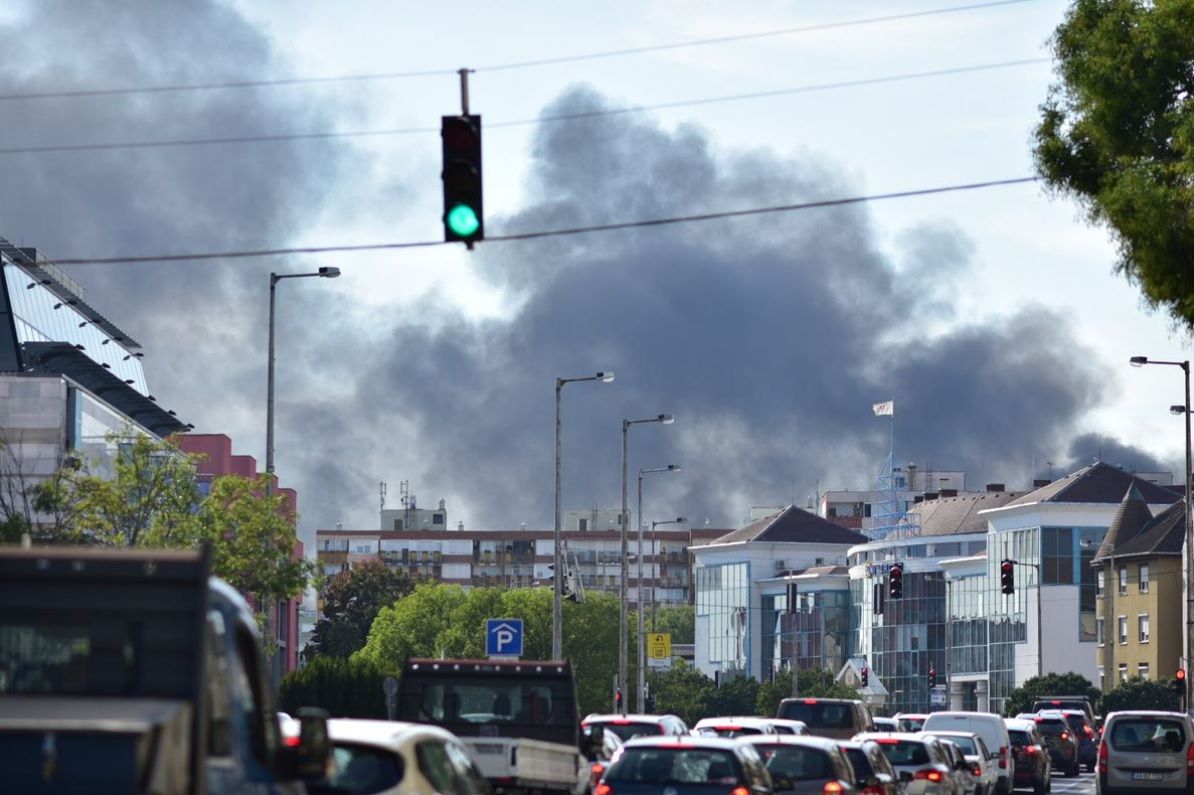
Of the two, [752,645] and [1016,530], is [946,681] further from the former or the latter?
[752,645]

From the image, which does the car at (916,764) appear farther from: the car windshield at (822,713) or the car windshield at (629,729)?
the car windshield at (822,713)

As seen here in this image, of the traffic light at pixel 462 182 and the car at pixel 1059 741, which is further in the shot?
the car at pixel 1059 741

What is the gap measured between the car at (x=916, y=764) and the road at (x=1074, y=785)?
58.6 ft

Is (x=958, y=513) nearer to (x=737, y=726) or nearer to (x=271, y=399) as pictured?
(x=271, y=399)

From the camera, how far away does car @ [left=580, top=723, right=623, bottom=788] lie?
97.3 ft

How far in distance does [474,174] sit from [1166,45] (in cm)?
1159

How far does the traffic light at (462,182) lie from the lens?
17594mm

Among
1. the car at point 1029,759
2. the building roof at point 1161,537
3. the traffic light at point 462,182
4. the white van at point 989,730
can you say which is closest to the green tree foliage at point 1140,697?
the building roof at point 1161,537

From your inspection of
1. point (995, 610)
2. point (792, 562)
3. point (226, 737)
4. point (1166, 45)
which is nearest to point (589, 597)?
point (995, 610)

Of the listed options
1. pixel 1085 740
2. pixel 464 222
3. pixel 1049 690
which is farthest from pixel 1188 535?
pixel 464 222

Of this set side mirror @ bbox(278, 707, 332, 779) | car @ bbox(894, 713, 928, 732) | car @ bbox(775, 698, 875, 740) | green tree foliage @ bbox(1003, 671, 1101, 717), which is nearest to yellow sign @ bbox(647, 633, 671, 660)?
green tree foliage @ bbox(1003, 671, 1101, 717)

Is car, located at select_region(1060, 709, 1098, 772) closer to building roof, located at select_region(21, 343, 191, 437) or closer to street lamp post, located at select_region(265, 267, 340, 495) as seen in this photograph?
street lamp post, located at select_region(265, 267, 340, 495)

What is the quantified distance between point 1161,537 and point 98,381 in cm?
5678

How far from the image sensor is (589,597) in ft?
456
